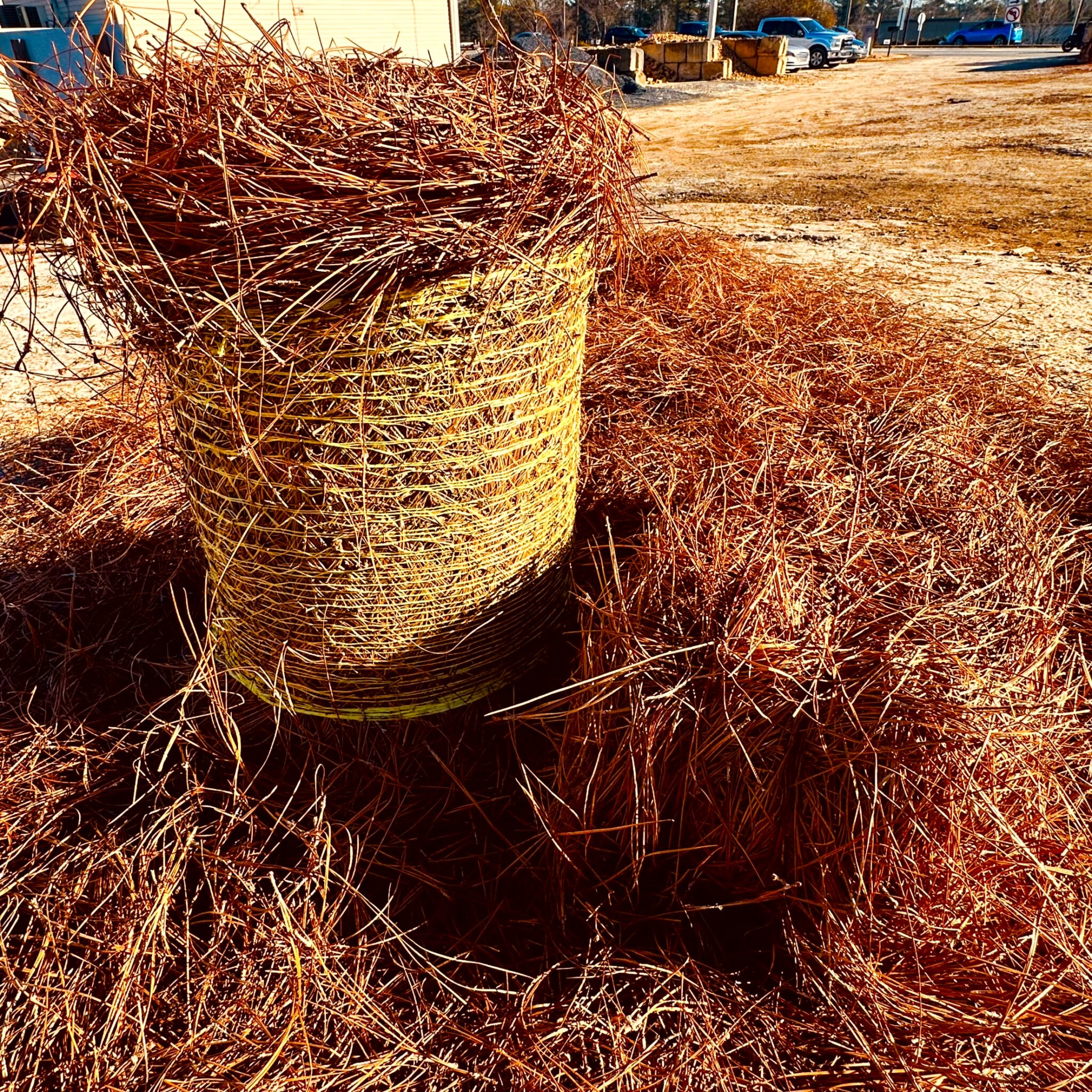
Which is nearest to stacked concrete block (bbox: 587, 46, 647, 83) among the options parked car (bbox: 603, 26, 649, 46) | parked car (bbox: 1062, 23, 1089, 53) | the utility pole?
parked car (bbox: 603, 26, 649, 46)

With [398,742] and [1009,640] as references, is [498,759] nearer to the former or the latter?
[398,742]

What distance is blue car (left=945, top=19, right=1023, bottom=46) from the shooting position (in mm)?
32344

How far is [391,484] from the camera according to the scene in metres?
1.42

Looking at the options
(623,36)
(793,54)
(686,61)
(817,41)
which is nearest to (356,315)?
(686,61)

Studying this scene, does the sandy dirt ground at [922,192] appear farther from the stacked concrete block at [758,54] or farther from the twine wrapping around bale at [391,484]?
the stacked concrete block at [758,54]

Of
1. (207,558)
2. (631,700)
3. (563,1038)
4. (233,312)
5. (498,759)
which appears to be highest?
(233,312)

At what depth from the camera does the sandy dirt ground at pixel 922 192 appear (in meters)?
4.15

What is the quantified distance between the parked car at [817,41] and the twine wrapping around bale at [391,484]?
25.8 meters

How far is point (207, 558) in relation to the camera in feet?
5.47

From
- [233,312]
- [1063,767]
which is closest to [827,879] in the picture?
[1063,767]

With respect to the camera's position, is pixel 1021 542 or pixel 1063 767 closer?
pixel 1063 767

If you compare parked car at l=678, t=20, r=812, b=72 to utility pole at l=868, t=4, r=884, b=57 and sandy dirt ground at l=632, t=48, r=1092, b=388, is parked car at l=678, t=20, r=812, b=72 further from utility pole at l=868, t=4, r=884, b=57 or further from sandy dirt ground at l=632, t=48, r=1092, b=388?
utility pole at l=868, t=4, r=884, b=57

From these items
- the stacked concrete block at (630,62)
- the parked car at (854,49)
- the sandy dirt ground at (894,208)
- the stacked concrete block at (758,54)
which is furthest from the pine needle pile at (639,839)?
the parked car at (854,49)

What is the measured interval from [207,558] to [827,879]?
137cm
